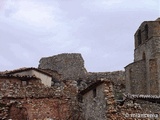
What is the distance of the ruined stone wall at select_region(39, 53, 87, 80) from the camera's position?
131 feet

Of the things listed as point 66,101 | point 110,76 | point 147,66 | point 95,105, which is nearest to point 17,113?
point 66,101

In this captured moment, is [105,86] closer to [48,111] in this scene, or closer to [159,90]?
[48,111]

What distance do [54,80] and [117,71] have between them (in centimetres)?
1005

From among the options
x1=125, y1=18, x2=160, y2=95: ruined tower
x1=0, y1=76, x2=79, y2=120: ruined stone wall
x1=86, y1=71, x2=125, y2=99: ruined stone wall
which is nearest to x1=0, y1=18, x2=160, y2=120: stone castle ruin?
x1=0, y1=76, x2=79, y2=120: ruined stone wall

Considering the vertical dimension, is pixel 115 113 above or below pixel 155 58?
below

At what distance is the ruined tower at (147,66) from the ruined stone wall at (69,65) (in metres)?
6.49

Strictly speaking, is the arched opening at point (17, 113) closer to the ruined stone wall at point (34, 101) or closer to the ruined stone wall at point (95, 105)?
the ruined stone wall at point (34, 101)

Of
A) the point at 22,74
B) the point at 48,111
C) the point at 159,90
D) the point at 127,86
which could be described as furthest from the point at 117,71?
the point at 48,111

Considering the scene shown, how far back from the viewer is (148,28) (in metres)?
35.2

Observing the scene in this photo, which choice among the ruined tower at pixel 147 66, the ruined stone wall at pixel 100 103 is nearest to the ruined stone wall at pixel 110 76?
the ruined tower at pixel 147 66

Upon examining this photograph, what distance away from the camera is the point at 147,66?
33.9 metres

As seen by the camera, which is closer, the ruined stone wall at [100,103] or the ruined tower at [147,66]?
the ruined stone wall at [100,103]

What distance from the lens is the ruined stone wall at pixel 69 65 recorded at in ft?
131

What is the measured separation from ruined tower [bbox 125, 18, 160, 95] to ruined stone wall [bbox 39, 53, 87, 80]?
21.3 ft
